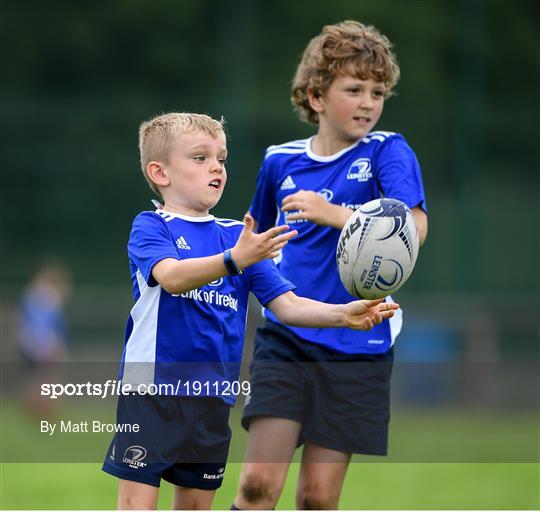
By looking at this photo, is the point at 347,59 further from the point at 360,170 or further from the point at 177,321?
the point at 177,321

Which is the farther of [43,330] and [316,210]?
[43,330]

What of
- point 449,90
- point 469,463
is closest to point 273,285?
point 469,463

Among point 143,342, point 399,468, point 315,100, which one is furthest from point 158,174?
point 399,468

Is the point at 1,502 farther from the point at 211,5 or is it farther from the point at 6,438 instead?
the point at 211,5

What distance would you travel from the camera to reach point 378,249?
4305 mm

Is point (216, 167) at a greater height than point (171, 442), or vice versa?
point (216, 167)

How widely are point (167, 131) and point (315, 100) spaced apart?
118 cm

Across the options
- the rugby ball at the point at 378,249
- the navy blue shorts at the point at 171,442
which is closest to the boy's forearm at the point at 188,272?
the navy blue shorts at the point at 171,442

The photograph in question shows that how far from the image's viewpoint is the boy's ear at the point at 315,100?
5.32m

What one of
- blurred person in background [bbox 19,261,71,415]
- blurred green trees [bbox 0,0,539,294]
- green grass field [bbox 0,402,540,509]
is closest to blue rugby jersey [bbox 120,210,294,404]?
green grass field [bbox 0,402,540,509]

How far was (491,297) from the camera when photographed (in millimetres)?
15578

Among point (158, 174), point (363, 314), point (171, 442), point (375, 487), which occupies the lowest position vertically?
point (375, 487)

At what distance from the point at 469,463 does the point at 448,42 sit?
1003cm

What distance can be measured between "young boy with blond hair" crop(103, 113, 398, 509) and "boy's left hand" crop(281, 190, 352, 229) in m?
0.51
